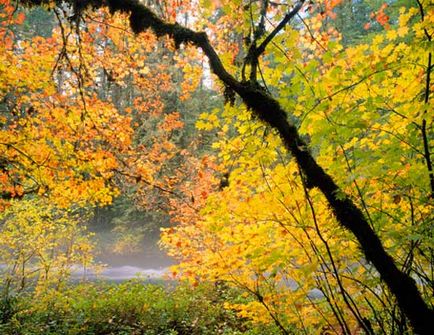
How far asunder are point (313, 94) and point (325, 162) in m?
0.85

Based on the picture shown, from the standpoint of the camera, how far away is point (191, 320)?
288 inches

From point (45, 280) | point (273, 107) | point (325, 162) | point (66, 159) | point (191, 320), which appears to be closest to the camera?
point (273, 107)

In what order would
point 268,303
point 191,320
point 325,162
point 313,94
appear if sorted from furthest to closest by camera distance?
1. point 191,320
2. point 268,303
3. point 325,162
4. point 313,94

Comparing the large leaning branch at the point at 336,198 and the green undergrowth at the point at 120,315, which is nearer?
the large leaning branch at the point at 336,198

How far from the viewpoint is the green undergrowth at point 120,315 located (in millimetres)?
6520

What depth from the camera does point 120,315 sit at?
23.5 feet

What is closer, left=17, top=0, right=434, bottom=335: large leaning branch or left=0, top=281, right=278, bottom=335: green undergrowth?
left=17, top=0, right=434, bottom=335: large leaning branch

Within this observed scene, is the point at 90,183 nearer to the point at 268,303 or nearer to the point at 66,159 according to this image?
the point at 66,159

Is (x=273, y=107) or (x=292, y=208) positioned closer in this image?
(x=273, y=107)

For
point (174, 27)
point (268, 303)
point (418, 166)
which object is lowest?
point (268, 303)

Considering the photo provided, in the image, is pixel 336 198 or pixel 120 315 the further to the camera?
pixel 120 315

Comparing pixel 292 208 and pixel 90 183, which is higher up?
pixel 90 183

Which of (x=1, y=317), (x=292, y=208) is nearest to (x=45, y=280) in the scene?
(x=1, y=317)

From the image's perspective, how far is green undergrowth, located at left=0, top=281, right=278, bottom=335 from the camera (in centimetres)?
652
